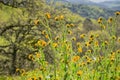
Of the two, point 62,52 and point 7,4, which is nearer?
point 62,52

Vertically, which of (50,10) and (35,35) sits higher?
(50,10)

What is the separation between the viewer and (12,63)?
17.1 meters

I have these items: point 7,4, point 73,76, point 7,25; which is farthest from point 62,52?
point 7,25

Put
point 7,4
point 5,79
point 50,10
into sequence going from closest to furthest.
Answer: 1. point 5,79
2. point 7,4
3. point 50,10

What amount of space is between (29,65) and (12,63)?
95 centimetres

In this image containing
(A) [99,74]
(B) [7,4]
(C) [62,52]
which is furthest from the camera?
(B) [7,4]

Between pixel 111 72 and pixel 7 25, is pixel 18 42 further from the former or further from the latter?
pixel 111 72

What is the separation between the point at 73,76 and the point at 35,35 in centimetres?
1210

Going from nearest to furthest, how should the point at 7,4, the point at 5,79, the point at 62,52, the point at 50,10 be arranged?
the point at 62,52
the point at 5,79
the point at 7,4
the point at 50,10

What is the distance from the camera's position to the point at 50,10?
1641cm

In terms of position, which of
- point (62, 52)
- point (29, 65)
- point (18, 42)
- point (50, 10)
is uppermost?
point (62, 52)

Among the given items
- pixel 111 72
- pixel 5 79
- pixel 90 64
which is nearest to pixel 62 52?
pixel 90 64

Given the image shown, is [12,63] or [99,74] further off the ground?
[99,74]

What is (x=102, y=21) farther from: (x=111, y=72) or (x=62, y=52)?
(x=62, y=52)
